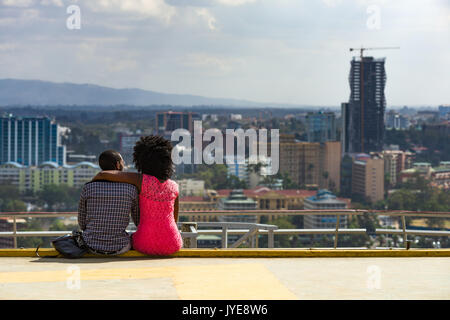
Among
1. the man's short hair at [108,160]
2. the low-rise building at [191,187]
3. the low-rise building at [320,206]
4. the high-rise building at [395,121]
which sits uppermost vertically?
the high-rise building at [395,121]

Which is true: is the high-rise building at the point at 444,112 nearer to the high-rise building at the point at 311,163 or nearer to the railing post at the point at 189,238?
the high-rise building at the point at 311,163

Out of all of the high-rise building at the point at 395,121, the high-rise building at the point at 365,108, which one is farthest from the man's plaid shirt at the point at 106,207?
the high-rise building at the point at 395,121

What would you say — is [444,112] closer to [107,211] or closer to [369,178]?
[369,178]

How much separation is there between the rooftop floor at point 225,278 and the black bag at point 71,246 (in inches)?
2.3

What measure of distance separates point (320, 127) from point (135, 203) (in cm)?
13588

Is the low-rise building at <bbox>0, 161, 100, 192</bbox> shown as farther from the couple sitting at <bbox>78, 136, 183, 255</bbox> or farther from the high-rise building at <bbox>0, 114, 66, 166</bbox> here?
the couple sitting at <bbox>78, 136, 183, 255</bbox>

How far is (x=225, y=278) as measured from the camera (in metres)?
4.77

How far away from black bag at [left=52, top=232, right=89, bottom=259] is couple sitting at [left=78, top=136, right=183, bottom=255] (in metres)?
0.05

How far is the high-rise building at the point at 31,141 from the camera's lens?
125 m

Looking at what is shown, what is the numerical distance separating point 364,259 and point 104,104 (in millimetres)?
174355

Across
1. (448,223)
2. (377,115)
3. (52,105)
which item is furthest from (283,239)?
(52,105)

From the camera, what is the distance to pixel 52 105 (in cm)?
16588

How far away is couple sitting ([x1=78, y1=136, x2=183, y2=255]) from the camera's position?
5.24 metres
